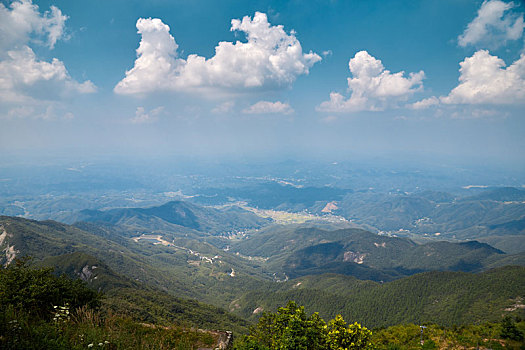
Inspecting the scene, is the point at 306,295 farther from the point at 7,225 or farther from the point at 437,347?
the point at 7,225

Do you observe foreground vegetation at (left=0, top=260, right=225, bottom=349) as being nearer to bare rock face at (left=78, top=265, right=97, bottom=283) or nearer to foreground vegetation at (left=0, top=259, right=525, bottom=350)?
foreground vegetation at (left=0, top=259, right=525, bottom=350)

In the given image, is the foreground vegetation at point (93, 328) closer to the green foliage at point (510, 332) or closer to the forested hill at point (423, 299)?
the green foliage at point (510, 332)

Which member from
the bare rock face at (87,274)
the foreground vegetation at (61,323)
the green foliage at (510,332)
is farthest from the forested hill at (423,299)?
the foreground vegetation at (61,323)

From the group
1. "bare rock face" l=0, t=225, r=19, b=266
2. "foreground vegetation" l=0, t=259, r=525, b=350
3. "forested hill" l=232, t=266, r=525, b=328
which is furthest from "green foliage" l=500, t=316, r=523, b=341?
"bare rock face" l=0, t=225, r=19, b=266

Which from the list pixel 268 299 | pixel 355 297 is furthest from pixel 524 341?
pixel 268 299

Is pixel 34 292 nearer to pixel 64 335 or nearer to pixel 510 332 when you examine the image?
pixel 64 335

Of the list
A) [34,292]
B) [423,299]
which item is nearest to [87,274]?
[34,292]
